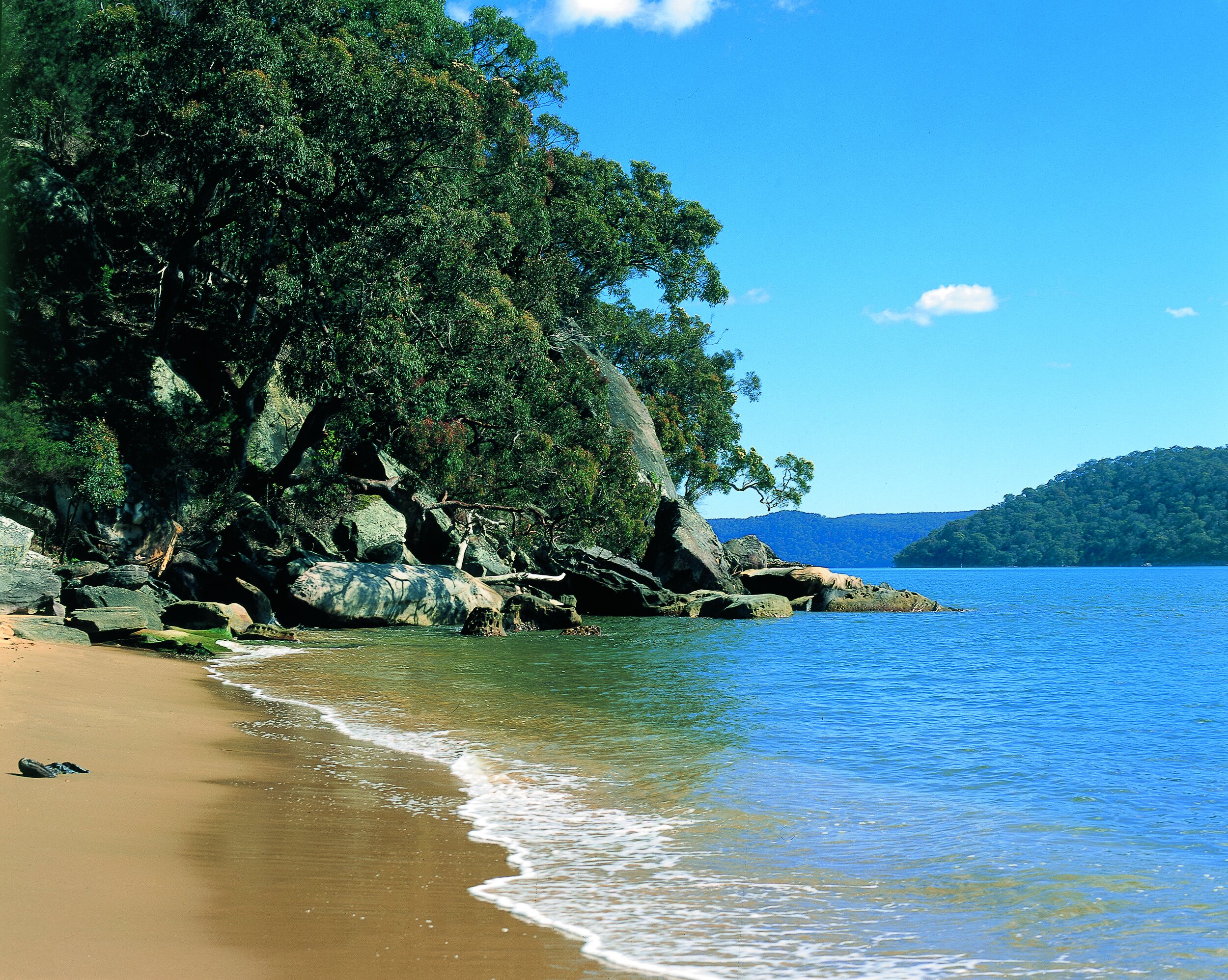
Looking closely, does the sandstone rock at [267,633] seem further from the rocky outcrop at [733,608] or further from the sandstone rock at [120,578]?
the rocky outcrop at [733,608]

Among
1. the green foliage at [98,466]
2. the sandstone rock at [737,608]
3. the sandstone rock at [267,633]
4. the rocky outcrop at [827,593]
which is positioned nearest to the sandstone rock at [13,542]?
the green foliage at [98,466]

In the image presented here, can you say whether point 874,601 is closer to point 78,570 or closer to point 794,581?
point 794,581

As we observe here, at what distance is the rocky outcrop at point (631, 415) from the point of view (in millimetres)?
39531


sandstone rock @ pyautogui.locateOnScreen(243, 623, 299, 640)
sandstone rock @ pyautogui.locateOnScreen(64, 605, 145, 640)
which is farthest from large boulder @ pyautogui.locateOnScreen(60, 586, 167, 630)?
sandstone rock @ pyautogui.locateOnScreen(243, 623, 299, 640)

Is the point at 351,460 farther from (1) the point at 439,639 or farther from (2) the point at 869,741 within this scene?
(2) the point at 869,741

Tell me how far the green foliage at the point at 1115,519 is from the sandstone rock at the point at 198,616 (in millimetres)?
133663

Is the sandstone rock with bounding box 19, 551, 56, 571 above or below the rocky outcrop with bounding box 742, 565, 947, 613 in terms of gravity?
above

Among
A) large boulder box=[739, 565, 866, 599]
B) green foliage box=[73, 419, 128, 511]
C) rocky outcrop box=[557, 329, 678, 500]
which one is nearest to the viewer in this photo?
green foliage box=[73, 419, 128, 511]

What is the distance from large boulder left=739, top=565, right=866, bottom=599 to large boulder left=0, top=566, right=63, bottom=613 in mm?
27548

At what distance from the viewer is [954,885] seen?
5.36 m

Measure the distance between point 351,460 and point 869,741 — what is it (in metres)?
20.4

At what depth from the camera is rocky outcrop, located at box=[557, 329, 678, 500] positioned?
39531mm

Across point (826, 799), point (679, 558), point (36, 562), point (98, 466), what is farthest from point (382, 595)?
point (826, 799)

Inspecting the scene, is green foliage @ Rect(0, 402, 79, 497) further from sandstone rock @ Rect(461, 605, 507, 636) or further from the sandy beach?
the sandy beach
